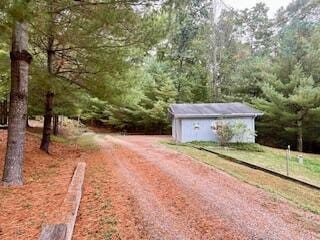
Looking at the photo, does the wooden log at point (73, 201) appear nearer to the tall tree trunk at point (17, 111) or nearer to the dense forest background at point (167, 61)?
the tall tree trunk at point (17, 111)

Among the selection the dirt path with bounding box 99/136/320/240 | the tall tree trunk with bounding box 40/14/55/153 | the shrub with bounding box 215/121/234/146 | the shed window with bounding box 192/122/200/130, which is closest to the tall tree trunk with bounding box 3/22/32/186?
the dirt path with bounding box 99/136/320/240

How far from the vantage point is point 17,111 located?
7184 mm

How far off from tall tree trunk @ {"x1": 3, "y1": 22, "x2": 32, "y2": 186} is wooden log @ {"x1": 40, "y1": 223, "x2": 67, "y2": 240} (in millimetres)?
3597

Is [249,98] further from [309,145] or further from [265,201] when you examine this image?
[265,201]

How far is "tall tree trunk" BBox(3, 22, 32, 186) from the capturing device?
281 inches

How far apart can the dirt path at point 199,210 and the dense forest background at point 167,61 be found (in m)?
3.72

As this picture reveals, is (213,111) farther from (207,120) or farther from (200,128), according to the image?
(200,128)

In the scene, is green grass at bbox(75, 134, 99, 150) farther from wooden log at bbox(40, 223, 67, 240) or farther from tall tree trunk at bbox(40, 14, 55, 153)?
wooden log at bbox(40, 223, 67, 240)

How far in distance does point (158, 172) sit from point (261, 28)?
118ft

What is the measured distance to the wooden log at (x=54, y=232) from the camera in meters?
3.69

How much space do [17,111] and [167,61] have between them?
30.9 m

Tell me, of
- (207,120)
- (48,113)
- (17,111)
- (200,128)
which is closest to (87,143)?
(48,113)

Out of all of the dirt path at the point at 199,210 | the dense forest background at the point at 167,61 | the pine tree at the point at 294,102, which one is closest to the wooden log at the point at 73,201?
the dirt path at the point at 199,210

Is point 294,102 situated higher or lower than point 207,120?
higher
